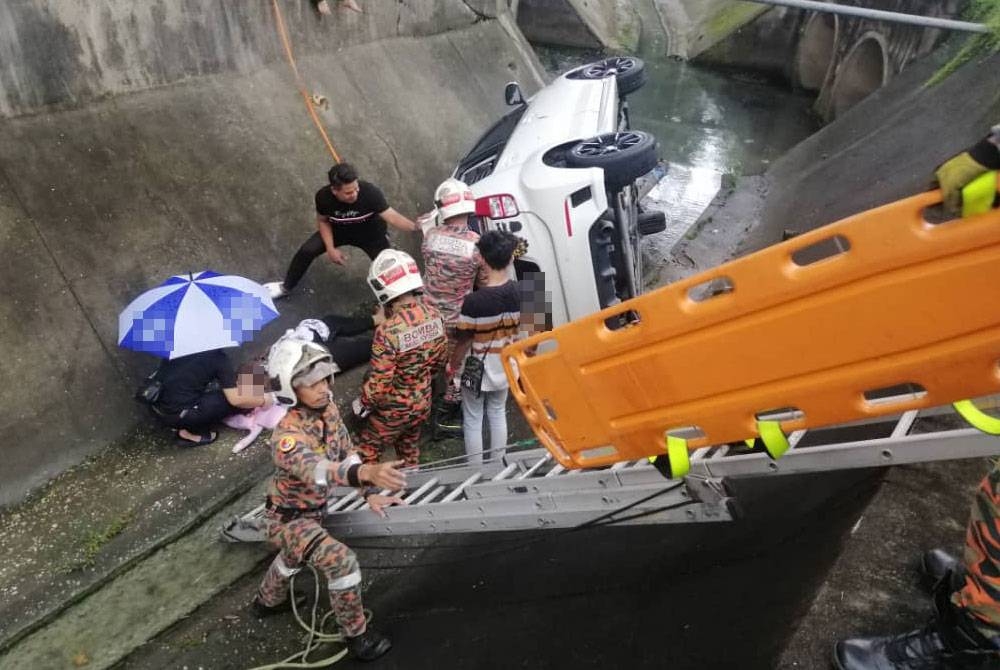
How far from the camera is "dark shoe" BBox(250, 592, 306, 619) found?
3.88 meters

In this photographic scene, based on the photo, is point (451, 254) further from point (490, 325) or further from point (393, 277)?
point (393, 277)

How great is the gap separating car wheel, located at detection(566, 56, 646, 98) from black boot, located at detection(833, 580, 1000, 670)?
599 centimetres

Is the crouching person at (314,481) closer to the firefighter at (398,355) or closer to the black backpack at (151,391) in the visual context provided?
the firefighter at (398,355)

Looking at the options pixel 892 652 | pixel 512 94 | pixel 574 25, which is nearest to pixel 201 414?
pixel 892 652

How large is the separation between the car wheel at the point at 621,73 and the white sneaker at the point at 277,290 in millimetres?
3972

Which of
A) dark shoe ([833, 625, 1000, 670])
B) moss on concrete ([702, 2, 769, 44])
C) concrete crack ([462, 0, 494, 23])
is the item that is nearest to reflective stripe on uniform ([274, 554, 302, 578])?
dark shoe ([833, 625, 1000, 670])

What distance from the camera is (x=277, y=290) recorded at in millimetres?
5980

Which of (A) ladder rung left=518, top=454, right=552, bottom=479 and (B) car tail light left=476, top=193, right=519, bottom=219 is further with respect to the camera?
(B) car tail light left=476, top=193, right=519, bottom=219

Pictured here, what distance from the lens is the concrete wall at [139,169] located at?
4734mm

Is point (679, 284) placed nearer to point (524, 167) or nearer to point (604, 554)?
point (604, 554)

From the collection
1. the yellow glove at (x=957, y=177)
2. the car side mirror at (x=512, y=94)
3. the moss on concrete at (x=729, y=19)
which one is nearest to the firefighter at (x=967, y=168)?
the yellow glove at (x=957, y=177)

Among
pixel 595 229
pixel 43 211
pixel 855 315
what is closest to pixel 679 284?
pixel 855 315

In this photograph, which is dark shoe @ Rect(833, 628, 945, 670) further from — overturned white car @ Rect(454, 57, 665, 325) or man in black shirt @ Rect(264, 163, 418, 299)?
man in black shirt @ Rect(264, 163, 418, 299)

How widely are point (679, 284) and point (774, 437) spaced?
1.98ft
